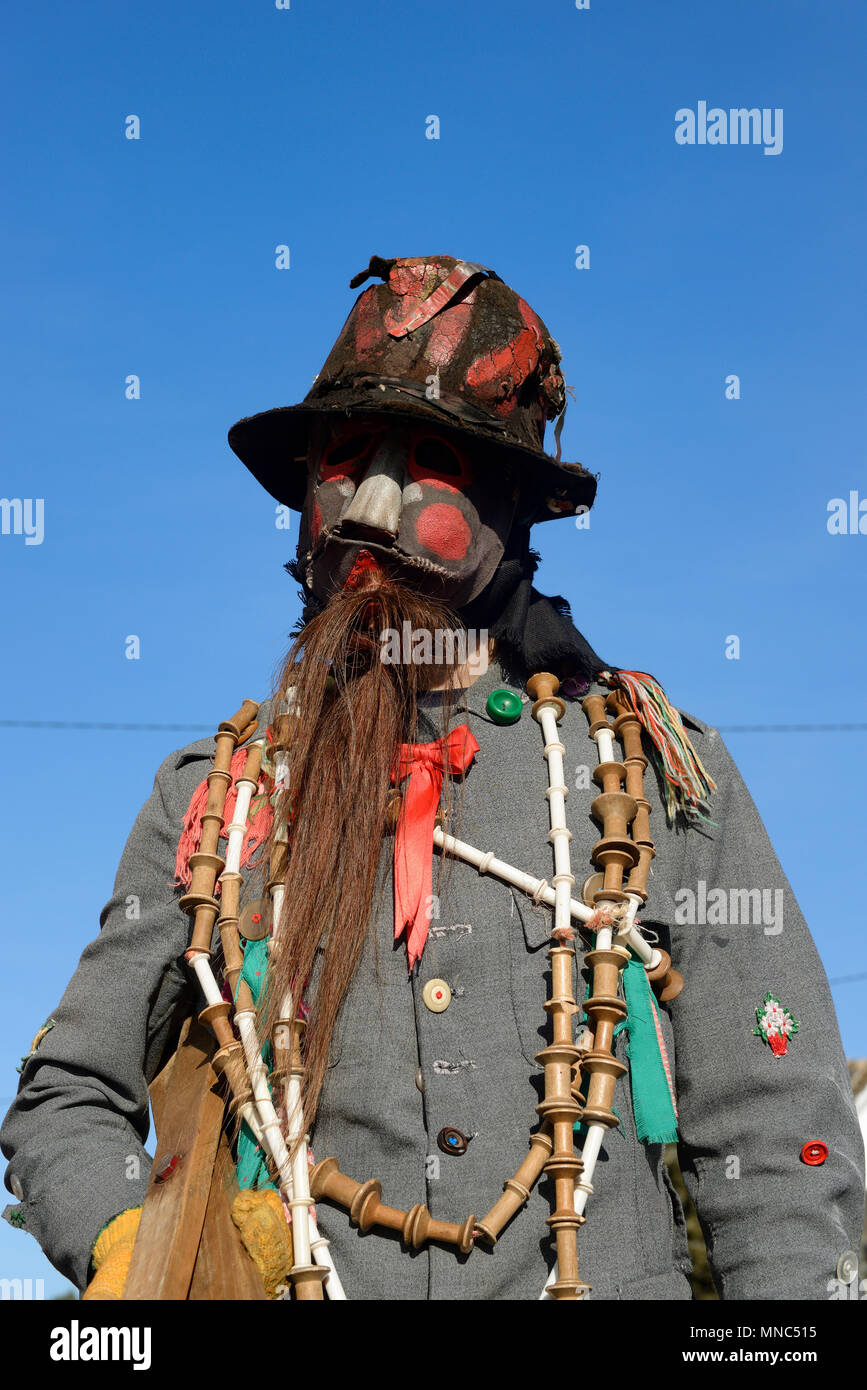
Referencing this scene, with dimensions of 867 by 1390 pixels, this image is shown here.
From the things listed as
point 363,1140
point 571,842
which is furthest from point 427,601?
point 363,1140

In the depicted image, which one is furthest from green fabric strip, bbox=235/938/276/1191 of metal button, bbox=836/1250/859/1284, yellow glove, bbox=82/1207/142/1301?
metal button, bbox=836/1250/859/1284

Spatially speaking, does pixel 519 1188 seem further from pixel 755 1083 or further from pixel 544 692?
pixel 544 692

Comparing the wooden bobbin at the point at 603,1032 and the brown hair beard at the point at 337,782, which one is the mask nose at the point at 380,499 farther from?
the wooden bobbin at the point at 603,1032

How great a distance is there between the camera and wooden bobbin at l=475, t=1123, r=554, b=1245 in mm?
3023

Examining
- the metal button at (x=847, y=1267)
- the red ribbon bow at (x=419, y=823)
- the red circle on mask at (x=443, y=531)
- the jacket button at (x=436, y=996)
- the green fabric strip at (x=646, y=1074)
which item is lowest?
the metal button at (x=847, y=1267)

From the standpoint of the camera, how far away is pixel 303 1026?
3277 millimetres

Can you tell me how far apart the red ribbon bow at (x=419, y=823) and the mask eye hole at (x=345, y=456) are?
2.37 feet

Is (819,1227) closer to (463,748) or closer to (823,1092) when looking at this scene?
(823,1092)

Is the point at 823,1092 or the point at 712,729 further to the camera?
the point at 712,729

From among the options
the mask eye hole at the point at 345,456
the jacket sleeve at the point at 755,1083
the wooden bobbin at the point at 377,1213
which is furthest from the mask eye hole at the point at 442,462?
the wooden bobbin at the point at 377,1213

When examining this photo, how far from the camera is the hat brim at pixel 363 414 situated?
379 centimetres

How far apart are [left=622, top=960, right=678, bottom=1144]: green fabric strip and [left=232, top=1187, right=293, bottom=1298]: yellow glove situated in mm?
763

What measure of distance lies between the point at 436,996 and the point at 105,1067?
0.80 m
